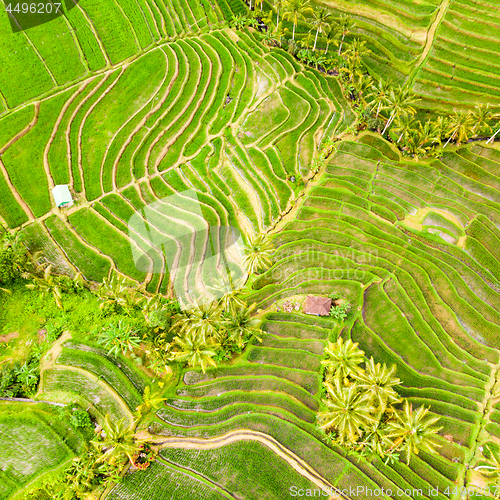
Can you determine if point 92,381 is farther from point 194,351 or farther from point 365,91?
point 365,91

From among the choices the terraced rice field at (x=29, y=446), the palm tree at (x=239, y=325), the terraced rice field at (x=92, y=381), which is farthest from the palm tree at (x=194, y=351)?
the terraced rice field at (x=29, y=446)

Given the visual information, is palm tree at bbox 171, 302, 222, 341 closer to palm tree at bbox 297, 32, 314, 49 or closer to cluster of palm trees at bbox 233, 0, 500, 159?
cluster of palm trees at bbox 233, 0, 500, 159

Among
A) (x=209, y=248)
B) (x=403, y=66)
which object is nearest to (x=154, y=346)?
(x=209, y=248)

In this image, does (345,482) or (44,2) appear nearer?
(345,482)

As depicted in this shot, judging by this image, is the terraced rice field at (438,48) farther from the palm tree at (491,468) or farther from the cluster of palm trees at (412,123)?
the palm tree at (491,468)

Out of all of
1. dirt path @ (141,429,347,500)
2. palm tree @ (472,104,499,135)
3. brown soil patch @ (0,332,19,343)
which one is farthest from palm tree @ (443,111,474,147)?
brown soil patch @ (0,332,19,343)

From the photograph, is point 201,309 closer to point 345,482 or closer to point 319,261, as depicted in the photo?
point 319,261

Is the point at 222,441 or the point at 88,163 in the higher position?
the point at 88,163
